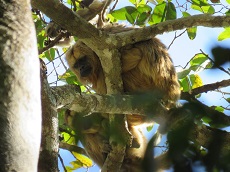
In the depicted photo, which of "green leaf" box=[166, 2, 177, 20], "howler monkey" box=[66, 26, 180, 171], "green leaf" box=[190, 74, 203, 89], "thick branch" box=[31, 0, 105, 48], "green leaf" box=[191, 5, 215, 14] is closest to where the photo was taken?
"thick branch" box=[31, 0, 105, 48]

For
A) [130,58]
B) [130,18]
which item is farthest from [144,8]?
[130,58]

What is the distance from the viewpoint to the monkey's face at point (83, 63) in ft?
21.1

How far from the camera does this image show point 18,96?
51.3 inches

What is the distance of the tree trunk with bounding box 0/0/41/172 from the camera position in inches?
48.2

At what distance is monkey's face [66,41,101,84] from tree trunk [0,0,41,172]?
4.82 m

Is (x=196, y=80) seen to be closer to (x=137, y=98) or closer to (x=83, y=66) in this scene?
(x=83, y=66)

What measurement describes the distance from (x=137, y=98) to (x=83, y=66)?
5122 mm

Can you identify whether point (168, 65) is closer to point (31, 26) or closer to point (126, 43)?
point (126, 43)

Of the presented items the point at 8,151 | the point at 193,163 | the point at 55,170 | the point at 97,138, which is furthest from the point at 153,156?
the point at 97,138

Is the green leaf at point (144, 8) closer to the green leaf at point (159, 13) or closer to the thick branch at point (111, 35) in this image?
the green leaf at point (159, 13)

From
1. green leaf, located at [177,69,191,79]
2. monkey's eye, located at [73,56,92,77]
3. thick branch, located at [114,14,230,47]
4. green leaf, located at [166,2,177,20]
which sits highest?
green leaf, located at [166,2,177,20]

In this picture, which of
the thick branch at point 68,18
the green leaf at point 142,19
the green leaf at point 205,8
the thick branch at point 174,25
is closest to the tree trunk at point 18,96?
the thick branch at point 68,18

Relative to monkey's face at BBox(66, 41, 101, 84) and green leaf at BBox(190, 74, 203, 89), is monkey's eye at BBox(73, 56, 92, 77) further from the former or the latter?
green leaf at BBox(190, 74, 203, 89)

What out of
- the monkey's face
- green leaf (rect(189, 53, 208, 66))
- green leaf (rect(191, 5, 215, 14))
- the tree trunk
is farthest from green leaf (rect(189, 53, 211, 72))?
the tree trunk
